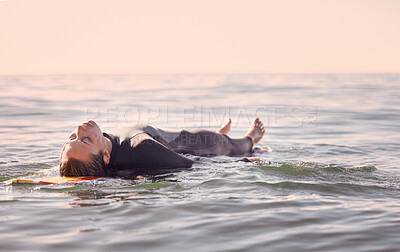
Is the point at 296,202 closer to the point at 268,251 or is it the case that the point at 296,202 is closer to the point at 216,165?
the point at 268,251

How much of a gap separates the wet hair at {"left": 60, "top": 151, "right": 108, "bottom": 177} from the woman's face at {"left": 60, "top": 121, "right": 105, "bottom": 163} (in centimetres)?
4

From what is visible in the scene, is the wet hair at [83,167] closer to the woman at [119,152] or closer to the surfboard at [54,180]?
the woman at [119,152]

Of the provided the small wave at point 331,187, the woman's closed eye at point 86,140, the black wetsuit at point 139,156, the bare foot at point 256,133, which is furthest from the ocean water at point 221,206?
the woman's closed eye at point 86,140

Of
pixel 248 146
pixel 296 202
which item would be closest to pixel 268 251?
pixel 296 202

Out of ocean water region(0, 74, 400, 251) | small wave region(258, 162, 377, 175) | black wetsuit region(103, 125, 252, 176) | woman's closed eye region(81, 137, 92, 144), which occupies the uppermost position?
woman's closed eye region(81, 137, 92, 144)

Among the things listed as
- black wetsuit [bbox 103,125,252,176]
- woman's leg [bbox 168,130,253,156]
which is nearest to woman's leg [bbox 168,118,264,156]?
woman's leg [bbox 168,130,253,156]

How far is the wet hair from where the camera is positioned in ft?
18.7

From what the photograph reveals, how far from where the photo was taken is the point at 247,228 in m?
3.95

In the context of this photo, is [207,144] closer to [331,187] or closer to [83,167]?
[83,167]

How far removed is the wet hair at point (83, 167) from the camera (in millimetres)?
5688

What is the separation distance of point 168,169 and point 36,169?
2008 mm

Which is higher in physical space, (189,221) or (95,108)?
(95,108)

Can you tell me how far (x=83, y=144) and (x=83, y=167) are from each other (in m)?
0.28

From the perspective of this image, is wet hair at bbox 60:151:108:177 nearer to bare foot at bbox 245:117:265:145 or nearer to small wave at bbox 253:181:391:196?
small wave at bbox 253:181:391:196
